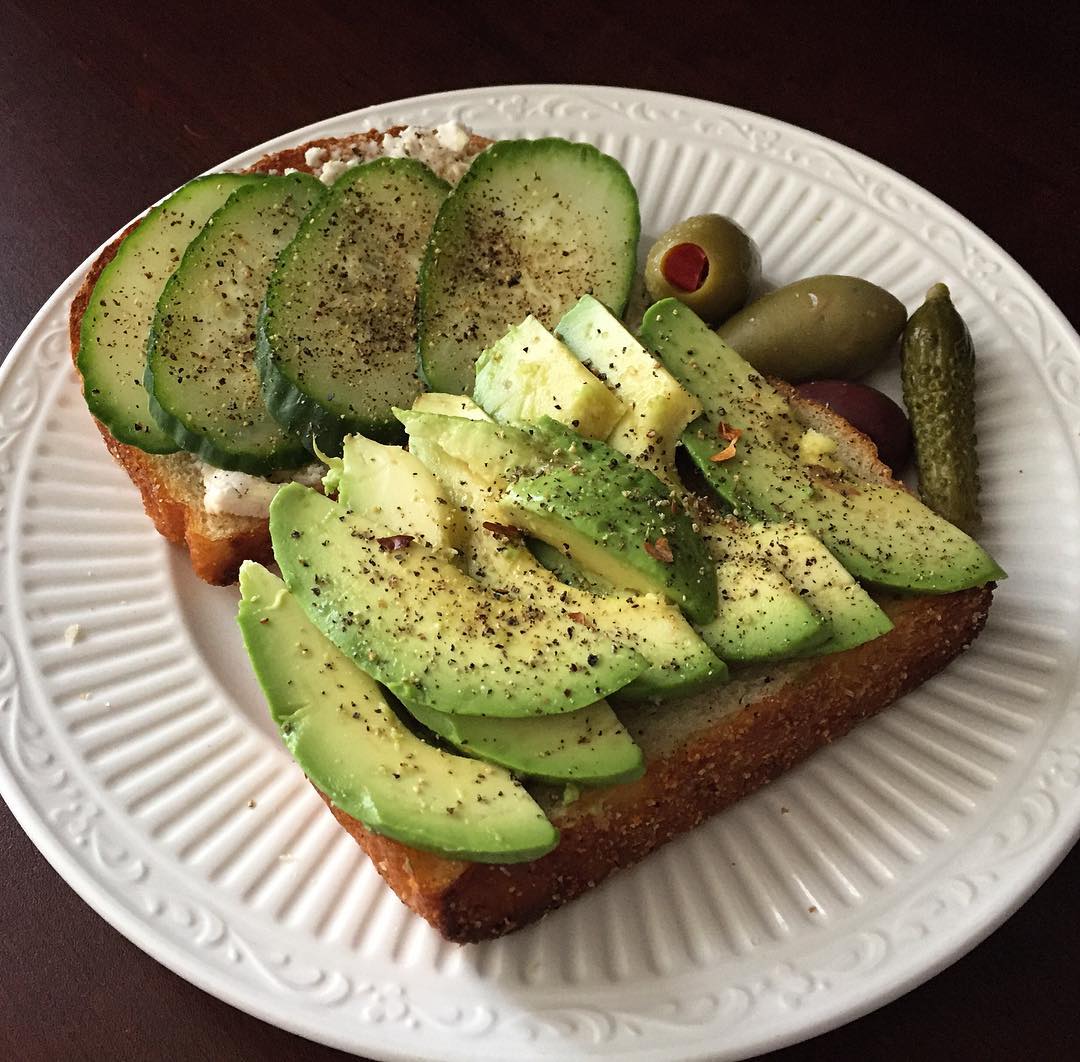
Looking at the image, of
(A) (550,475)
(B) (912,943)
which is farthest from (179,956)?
(B) (912,943)

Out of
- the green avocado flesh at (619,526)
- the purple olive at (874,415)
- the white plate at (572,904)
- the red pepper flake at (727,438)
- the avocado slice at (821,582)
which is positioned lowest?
the white plate at (572,904)

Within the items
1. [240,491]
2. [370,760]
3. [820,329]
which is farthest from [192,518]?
[820,329]

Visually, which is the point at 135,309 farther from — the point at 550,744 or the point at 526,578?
the point at 550,744

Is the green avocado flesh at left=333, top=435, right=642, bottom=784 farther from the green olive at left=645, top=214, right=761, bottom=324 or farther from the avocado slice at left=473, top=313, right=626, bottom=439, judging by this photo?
the green olive at left=645, top=214, right=761, bottom=324

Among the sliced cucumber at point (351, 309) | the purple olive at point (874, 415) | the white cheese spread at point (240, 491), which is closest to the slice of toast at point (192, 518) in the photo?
the white cheese spread at point (240, 491)

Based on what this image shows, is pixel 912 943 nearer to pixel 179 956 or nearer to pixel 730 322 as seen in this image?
pixel 179 956

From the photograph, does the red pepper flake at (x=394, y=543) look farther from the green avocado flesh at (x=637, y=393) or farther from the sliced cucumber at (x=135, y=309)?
the sliced cucumber at (x=135, y=309)
